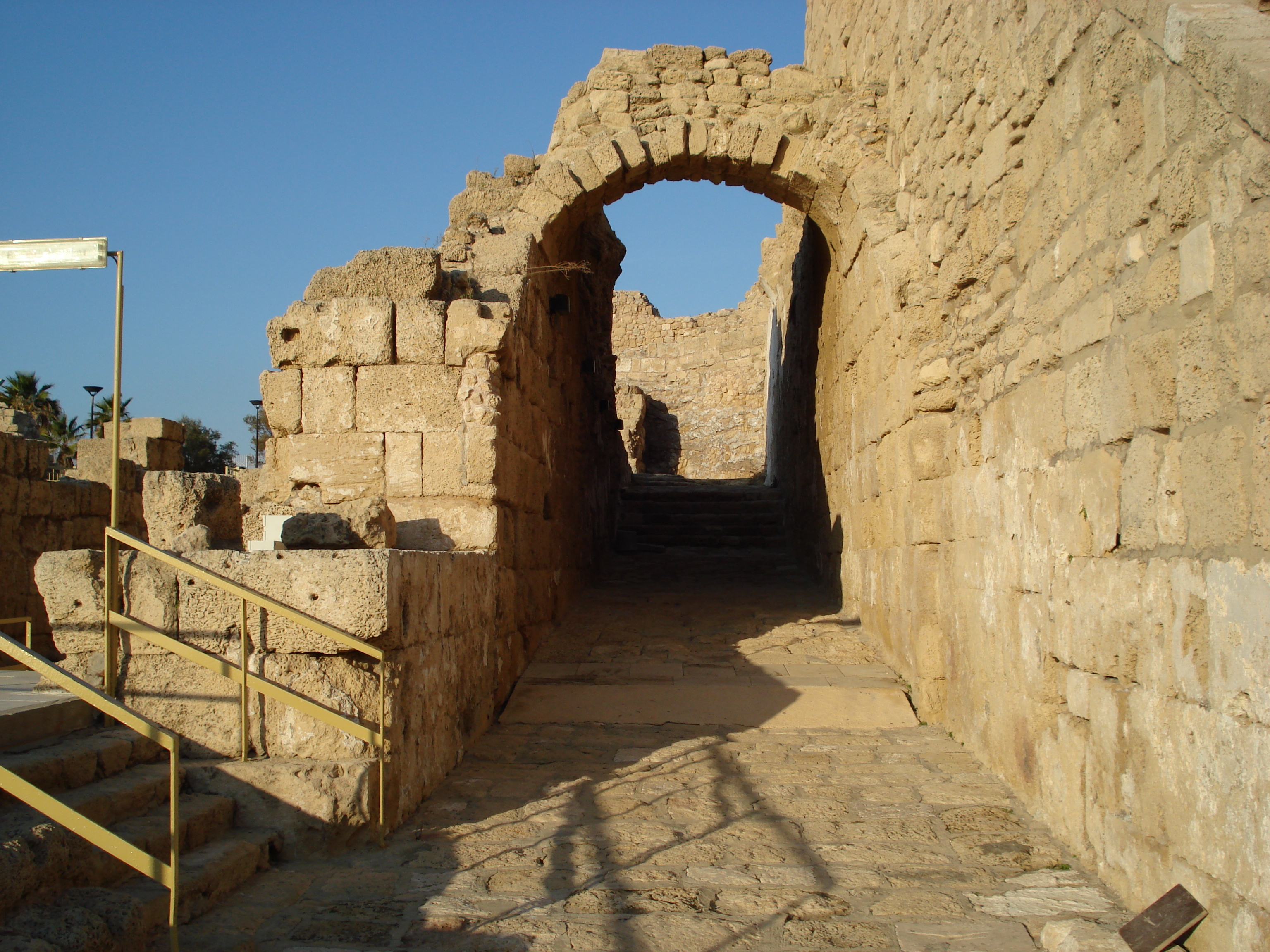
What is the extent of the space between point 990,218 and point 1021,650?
210 cm

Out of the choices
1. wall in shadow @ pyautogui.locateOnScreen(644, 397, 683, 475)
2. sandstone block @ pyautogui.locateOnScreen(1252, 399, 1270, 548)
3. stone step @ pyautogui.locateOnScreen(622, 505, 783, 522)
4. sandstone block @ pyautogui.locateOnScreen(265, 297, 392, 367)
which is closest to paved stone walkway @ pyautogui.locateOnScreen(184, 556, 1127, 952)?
sandstone block @ pyautogui.locateOnScreen(1252, 399, 1270, 548)

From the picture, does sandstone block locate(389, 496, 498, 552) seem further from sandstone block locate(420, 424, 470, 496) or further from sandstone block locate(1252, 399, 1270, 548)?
sandstone block locate(1252, 399, 1270, 548)

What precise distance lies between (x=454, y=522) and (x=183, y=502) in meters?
1.47

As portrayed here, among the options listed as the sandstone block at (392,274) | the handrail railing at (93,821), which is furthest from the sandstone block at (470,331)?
the handrail railing at (93,821)

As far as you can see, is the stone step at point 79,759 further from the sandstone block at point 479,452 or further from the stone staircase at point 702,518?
the stone staircase at point 702,518

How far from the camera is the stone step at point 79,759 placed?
9.62 ft

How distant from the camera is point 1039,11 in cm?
387

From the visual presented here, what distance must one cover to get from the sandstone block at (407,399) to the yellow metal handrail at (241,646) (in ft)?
6.62

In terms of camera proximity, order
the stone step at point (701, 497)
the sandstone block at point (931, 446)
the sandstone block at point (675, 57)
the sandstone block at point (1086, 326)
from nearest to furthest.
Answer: the sandstone block at point (1086, 326), the sandstone block at point (931, 446), the sandstone block at point (675, 57), the stone step at point (701, 497)

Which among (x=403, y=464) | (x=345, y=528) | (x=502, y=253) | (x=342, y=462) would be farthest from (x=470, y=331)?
(x=345, y=528)

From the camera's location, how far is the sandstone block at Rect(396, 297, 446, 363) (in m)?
5.55

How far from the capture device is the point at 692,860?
3564 millimetres

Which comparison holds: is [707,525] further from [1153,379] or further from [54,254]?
[54,254]

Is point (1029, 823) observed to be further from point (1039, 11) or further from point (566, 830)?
point (1039, 11)
